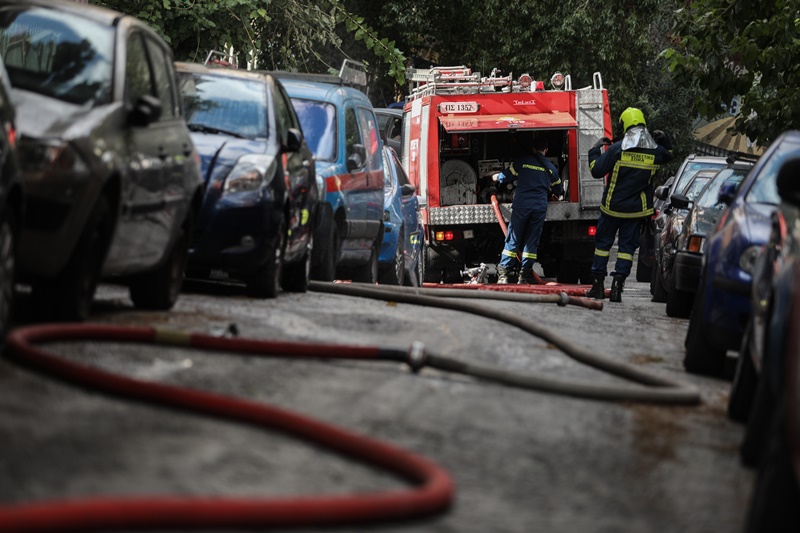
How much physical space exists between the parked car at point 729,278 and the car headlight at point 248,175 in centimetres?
321

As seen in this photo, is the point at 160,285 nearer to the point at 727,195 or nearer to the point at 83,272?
the point at 83,272

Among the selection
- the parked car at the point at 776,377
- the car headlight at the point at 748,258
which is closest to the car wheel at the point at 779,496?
the parked car at the point at 776,377

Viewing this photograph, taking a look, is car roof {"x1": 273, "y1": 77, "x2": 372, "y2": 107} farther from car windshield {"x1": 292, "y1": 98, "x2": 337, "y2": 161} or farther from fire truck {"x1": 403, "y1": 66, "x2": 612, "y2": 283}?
fire truck {"x1": 403, "y1": 66, "x2": 612, "y2": 283}

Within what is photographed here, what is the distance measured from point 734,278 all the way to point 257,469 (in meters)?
4.44

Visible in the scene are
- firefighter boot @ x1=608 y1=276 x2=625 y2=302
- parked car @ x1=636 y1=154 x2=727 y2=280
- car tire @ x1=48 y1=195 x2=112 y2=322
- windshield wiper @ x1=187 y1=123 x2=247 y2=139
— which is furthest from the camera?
parked car @ x1=636 y1=154 x2=727 y2=280

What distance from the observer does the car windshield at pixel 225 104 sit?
12.2 meters

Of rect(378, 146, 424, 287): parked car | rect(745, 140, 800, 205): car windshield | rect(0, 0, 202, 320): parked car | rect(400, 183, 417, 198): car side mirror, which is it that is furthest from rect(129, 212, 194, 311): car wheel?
rect(400, 183, 417, 198): car side mirror

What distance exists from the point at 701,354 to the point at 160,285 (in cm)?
313

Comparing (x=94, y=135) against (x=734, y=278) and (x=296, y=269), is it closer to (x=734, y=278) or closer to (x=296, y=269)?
(x=734, y=278)

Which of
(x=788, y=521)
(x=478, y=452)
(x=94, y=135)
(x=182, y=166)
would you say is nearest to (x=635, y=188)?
(x=182, y=166)

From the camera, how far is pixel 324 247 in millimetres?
14445

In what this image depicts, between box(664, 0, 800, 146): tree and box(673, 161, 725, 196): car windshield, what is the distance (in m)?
2.91

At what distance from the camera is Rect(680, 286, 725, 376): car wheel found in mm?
9234

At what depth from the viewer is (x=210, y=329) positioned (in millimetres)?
9047
